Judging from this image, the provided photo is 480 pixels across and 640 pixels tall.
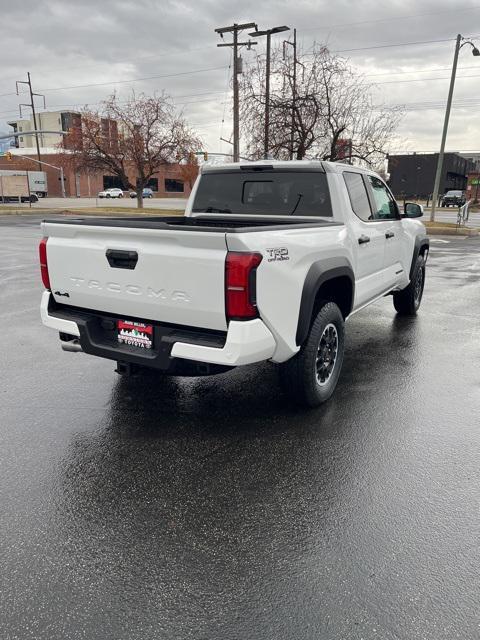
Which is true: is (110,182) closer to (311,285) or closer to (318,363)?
(318,363)

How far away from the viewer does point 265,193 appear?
16.4 ft

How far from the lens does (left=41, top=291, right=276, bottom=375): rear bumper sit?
10.3 ft

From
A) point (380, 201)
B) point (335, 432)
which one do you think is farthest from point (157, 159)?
point (335, 432)

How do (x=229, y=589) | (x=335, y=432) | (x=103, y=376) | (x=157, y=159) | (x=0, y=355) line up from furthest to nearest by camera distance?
(x=157, y=159)
(x=0, y=355)
(x=103, y=376)
(x=335, y=432)
(x=229, y=589)

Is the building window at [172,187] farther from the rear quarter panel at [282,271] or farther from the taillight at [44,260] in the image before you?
the rear quarter panel at [282,271]

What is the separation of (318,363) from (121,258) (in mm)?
1834

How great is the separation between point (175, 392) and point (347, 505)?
2.07 metres

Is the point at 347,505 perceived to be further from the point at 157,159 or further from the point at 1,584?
the point at 157,159

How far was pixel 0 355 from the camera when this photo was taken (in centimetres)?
557

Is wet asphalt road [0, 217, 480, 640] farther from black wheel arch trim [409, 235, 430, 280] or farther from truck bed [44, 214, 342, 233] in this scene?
black wheel arch trim [409, 235, 430, 280]

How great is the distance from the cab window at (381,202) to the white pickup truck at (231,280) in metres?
0.51

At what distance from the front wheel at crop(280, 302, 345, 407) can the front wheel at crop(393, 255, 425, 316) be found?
3.04 m

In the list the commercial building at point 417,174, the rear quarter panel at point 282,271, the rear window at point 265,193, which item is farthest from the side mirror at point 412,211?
the commercial building at point 417,174

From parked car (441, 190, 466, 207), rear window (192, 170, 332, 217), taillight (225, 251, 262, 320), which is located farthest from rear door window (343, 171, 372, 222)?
parked car (441, 190, 466, 207)
